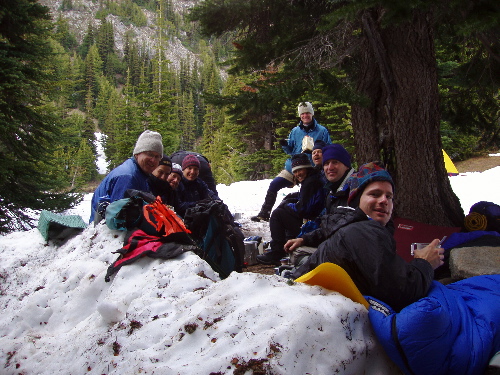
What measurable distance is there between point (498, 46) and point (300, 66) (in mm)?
2785

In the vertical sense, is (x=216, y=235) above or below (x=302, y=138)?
below

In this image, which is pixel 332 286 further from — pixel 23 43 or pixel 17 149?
pixel 23 43

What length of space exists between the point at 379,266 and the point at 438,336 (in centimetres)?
41

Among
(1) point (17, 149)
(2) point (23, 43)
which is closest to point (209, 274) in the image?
→ (1) point (17, 149)

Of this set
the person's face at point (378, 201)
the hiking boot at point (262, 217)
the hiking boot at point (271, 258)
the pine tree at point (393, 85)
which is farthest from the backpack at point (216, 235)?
the hiking boot at point (262, 217)

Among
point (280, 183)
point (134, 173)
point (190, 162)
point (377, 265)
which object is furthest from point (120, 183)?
point (280, 183)

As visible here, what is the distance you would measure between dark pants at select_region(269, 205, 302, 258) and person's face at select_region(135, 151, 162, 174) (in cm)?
189

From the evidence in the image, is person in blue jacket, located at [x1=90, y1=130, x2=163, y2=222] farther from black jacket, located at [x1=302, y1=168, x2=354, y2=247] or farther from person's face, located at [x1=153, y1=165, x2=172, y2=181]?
Answer: black jacket, located at [x1=302, y1=168, x2=354, y2=247]

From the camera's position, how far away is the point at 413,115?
4.65m

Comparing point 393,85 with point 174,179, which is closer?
point 393,85

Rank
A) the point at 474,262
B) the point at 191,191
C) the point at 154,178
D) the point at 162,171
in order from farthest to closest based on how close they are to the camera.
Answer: the point at 191,191
the point at 162,171
the point at 154,178
the point at 474,262

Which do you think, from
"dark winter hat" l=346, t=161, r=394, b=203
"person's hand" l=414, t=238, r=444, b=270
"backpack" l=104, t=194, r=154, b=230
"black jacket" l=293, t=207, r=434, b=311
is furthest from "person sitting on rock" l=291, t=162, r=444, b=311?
"backpack" l=104, t=194, r=154, b=230

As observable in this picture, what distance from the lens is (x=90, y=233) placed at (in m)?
3.66

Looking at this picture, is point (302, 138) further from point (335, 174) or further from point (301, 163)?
point (335, 174)
